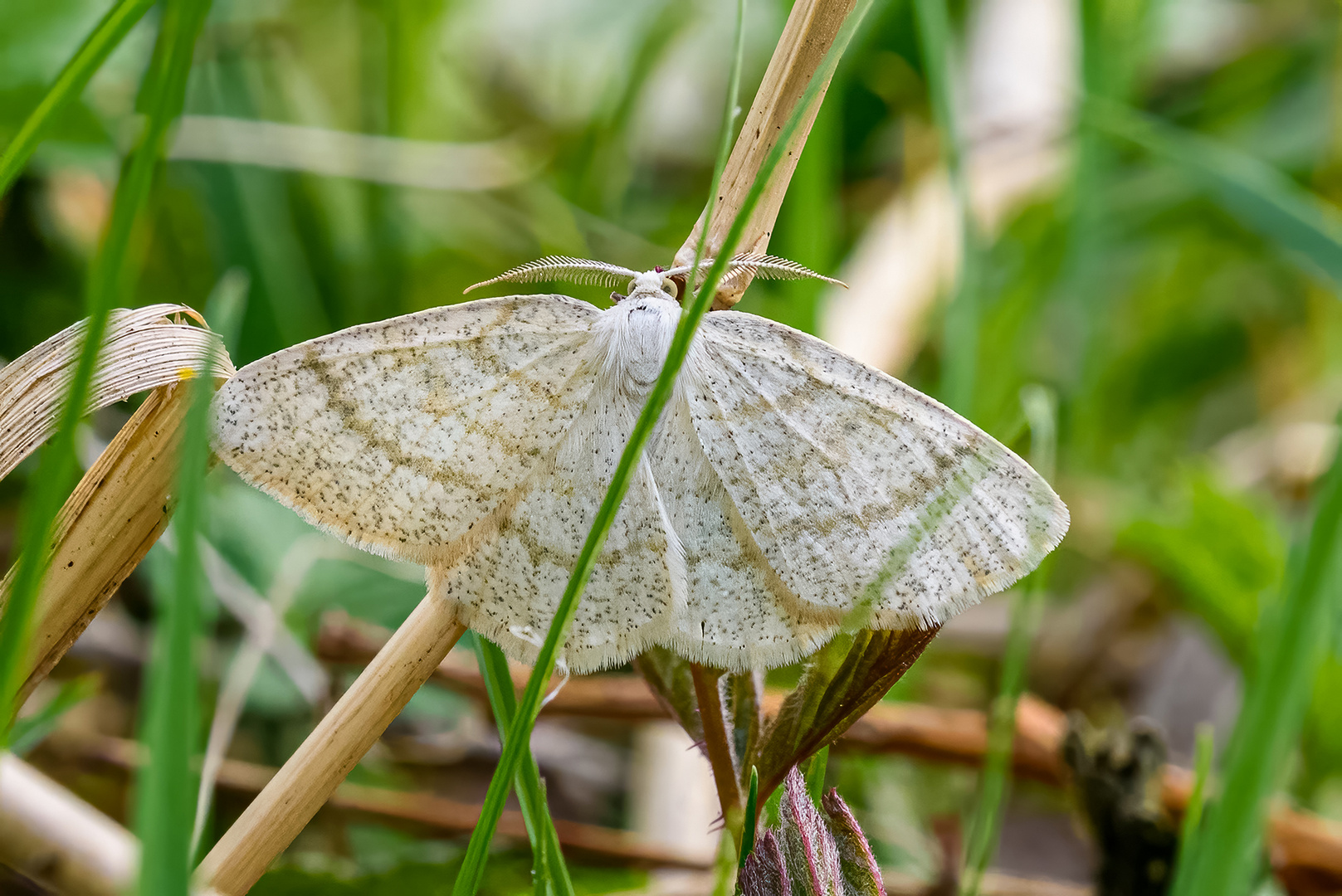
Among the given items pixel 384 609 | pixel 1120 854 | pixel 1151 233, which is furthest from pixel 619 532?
pixel 1151 233

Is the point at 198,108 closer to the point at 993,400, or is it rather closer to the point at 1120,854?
the point at 993,400

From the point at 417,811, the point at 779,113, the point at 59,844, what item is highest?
the point at 779,113

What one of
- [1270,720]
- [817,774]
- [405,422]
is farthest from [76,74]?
[1270,720]

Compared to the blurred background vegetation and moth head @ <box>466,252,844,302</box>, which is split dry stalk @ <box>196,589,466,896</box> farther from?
the blurred background vegetation

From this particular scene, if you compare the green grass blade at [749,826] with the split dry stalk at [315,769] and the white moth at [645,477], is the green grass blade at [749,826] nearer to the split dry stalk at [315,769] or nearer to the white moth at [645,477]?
the white moth at [645,477]

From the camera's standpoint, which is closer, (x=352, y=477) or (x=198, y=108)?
(x=352, y=477)

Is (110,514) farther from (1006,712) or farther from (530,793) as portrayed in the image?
(1006,712)
